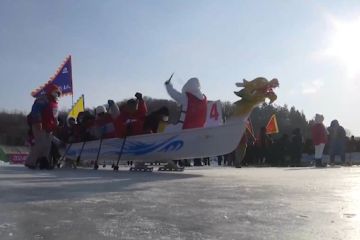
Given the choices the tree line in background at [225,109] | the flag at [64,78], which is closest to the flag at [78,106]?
the flag at [64,78]

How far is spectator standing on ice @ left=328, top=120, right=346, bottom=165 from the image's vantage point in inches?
708

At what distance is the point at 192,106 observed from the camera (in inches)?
446

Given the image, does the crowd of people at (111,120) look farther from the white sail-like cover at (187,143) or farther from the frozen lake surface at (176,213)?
the frozen lake surface at (176,213)

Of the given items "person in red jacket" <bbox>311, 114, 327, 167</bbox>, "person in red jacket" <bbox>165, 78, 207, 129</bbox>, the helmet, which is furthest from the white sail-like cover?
"person in red jacket" <bbox>311, 114, 327, 167</bbox>

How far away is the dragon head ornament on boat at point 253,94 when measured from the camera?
34.7ft

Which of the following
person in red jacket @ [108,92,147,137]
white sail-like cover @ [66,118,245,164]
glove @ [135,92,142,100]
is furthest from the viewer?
glove @ [135,92,142,100]

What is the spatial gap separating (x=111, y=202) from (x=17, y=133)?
220 feet

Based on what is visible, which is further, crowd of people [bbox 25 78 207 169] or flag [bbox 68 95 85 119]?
flag [bbox 68 95 85 119]

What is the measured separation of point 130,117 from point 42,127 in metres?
2.20

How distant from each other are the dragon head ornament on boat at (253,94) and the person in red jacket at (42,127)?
4237 mm

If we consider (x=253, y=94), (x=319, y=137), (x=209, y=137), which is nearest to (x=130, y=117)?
(x=209, y=137)

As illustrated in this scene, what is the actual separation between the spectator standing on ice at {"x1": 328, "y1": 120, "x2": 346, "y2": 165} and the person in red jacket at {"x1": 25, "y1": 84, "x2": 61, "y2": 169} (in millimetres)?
11136

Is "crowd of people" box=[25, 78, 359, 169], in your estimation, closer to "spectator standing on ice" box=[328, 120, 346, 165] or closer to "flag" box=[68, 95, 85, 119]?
"spectator standing on ice" box=[328, 120, 346, 165]

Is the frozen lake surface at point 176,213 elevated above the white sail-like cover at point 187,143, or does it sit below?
below
